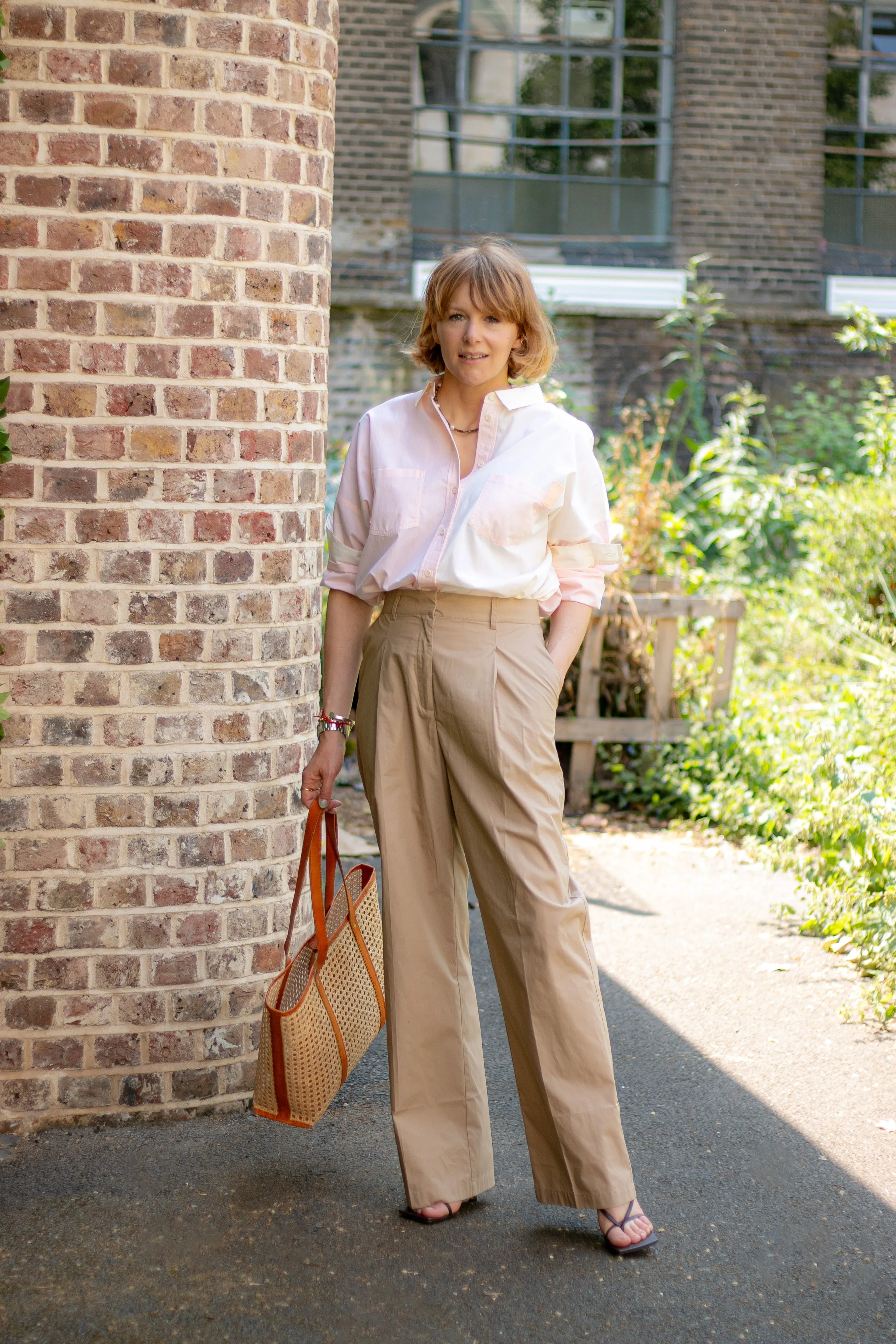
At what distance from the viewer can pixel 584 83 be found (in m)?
12.3

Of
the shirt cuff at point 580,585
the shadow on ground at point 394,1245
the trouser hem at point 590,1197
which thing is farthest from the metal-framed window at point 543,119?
the trouser hem at point 590,1197

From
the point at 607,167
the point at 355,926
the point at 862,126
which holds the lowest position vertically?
the point at 355,926

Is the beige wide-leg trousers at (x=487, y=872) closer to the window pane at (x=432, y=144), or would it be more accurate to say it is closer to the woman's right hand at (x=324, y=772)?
the woman's right hand at (x=324, y=772)

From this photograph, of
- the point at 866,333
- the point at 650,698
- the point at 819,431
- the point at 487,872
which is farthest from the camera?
the point at 819,431

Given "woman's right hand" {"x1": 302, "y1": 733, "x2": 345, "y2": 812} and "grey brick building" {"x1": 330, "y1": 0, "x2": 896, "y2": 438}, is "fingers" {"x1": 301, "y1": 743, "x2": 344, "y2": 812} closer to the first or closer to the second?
"woman's right hand" {"x1": 302, "y1": 733, "x2": 345, "y2": 812}

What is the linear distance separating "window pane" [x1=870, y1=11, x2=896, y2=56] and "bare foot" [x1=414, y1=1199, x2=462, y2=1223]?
12679 millimetres

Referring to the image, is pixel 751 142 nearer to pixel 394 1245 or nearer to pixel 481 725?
pixel 481 725

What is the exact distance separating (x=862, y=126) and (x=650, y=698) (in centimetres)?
876

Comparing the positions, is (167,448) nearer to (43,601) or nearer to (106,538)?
(106,538)

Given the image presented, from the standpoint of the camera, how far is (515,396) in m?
2.76

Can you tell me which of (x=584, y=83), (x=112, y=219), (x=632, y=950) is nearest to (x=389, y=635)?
(x=112, y=219)

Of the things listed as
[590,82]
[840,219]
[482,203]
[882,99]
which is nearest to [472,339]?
[482,203]

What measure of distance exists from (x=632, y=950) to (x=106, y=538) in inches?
96.6

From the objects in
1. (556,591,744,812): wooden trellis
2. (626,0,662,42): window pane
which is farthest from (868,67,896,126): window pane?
(556,591,744,812): wooden trellis
